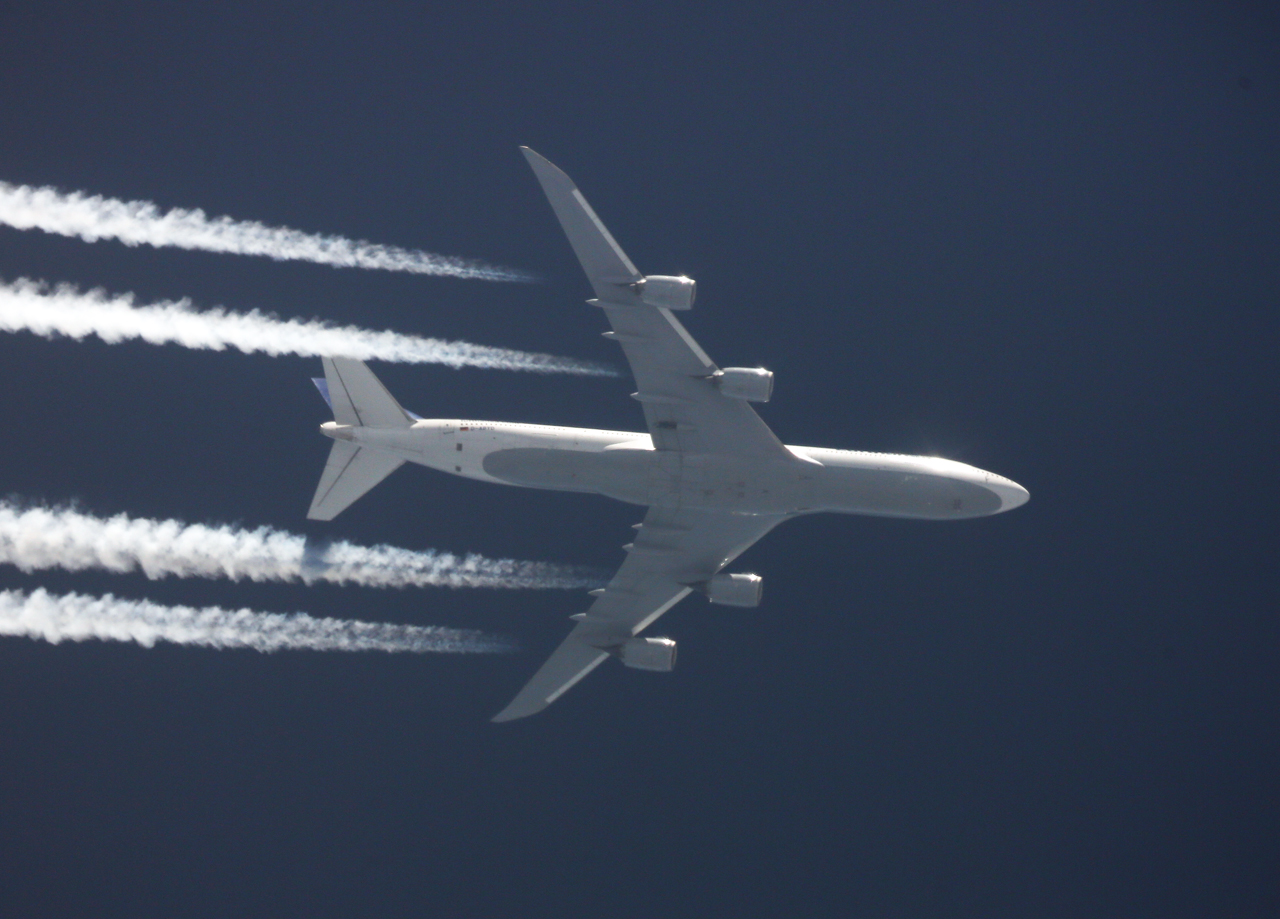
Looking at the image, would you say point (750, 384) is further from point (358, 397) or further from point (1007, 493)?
point (358, 397)

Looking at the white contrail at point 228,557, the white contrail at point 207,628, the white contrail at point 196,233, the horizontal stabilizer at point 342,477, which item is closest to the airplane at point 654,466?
the horizontal stabilizer at point 342,477

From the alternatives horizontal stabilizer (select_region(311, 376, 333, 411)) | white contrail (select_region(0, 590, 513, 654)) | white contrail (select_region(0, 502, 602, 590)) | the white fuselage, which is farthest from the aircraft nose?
horizontal stabilizer (select_region(311, 376, 333, 411))

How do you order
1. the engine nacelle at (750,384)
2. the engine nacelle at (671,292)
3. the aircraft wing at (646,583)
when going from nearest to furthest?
the engine nacelle at (671,292) → the engine nacelle at (750,384) → the aircraft wing at (646,583)

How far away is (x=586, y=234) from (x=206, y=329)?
14.9 m

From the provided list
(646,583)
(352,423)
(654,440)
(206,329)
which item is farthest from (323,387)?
(646,583)

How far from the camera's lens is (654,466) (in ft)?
103

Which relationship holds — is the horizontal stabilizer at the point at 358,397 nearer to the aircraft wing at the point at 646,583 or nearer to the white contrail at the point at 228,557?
the white contrail at the point at 228,557

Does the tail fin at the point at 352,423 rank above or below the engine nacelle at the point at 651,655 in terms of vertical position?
above

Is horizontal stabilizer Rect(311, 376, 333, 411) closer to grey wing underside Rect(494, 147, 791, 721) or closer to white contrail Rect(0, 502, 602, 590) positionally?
white contrail Rect(0, 502, 602, 590)

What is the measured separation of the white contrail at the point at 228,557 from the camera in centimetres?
3241

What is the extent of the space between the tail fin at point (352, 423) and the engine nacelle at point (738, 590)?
437 inches

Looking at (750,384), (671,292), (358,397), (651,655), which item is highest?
(671,292)

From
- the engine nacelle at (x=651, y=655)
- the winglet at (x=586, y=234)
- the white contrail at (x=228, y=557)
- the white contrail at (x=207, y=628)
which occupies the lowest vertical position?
the white contrail at (x=207, y=628)

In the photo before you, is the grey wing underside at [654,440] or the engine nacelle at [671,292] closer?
the engine nacelle at [671,292]
